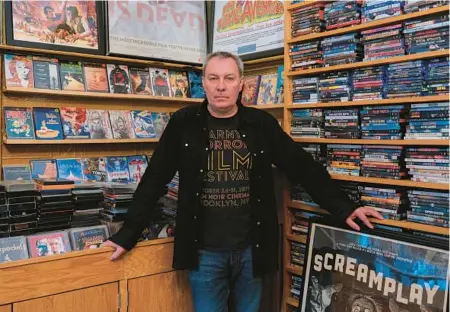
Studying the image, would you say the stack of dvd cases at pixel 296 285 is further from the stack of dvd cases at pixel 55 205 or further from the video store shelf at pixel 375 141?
the stack of dvd cases at pixel 55 205

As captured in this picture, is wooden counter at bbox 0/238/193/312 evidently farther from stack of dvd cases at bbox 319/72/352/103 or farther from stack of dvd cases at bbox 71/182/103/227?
stack of dvd cases at bbox 319/72/352/103

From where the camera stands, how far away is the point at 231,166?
198cm

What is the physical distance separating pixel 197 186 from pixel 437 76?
109 cm

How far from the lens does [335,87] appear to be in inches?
85.3

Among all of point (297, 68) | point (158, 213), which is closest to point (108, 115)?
point (158, 213)

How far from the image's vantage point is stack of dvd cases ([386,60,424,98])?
72.9 inches

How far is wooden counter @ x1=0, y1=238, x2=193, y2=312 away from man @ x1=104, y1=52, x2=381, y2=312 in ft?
0.36

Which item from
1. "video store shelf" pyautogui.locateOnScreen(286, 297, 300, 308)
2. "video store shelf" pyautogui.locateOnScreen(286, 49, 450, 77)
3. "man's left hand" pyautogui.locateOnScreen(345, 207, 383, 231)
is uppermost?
"video store shelf" pyautogui.locateOnScreen(286, 49, 450, 77)

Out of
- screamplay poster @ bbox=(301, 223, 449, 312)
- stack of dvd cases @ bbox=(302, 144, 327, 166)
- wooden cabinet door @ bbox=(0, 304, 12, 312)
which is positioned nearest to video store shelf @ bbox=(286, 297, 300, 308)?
screamplay poster @ bbox=(301, 223, 449, 312)

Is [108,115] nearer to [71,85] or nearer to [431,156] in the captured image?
[71,85]

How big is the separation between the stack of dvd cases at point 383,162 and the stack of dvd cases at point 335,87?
0.89 feet

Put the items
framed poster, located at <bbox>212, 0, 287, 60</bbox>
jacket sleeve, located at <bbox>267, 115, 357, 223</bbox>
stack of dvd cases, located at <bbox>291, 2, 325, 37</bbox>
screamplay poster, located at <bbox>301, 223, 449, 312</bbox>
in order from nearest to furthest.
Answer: screamplay poster, located at <bbox>301, 223, 449, 312</bbox>, jacket sleeve, located at <bbox>267, 115, 357, 223</bbox>, stack of dvd cases, located at <bbox>291, 2, 325, 37</bbox>, framed poster, located at <bbox>212, 0, 287, 60</bbox>

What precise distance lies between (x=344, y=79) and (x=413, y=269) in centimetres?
91

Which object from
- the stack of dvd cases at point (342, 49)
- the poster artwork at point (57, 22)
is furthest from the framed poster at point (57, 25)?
the stack of dvd cases at point (342, 49)
